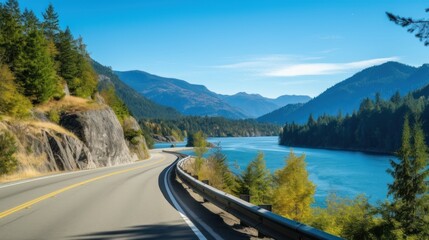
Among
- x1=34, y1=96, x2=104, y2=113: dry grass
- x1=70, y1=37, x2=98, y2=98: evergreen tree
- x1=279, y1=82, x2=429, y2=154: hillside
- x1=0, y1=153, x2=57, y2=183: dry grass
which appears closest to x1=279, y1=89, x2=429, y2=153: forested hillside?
x1=279, y1=82, x2=429, y2=154: hillside

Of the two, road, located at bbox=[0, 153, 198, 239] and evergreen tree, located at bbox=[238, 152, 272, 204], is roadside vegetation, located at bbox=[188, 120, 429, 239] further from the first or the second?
road, located at bbox=[0, 153, 198, 239]

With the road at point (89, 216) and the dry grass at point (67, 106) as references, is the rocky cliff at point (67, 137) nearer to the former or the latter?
the dry grass at point (67, 106)

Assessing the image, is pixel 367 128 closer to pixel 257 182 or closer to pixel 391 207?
pixel 257 182

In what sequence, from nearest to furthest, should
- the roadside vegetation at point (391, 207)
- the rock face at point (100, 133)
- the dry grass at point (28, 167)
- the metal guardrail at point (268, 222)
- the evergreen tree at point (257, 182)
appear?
the metal guardrail at point (268, 222)
the dry grass at point (28, 167)
the roadside vegetation at point (391, 207)
the rock face at point (100, 133)
the evergreen tree at point (257, 182)

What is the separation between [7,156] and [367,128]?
13634cm

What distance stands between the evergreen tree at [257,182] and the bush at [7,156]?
26.2 metres

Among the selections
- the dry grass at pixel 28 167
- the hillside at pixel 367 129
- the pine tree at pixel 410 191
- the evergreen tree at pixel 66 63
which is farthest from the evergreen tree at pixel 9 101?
the hillside at pixel 367 129

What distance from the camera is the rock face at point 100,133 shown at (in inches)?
1507

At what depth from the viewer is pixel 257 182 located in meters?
47.5

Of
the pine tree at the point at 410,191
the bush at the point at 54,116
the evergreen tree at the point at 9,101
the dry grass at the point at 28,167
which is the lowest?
the pine tree at the point at 410,191

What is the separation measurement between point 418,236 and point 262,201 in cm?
2327

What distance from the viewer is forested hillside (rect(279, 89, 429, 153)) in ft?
413

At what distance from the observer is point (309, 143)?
577 ft

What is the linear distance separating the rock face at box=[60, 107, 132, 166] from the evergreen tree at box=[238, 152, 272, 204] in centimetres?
1476
